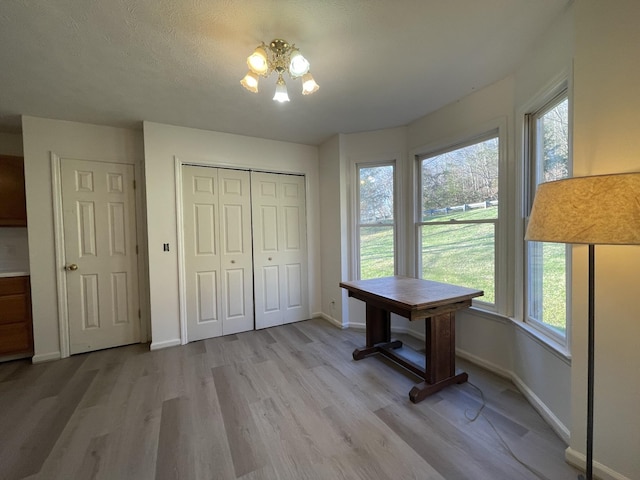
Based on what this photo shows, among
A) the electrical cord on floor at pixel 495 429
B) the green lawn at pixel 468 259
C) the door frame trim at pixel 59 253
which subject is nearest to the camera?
the electrical cord on floor at pixel 495 429

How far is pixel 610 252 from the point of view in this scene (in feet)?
3.94

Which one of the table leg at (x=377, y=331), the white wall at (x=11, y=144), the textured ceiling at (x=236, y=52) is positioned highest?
the textured ceiling at (x=236, y=52)

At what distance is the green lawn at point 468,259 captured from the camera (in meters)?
1.71

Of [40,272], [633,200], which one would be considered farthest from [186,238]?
[633,200]

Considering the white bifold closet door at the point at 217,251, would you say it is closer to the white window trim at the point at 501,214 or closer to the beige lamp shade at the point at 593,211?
the white window trim at the point at 501,214

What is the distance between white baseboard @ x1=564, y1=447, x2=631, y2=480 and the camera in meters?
1.19

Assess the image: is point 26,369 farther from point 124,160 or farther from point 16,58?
point 16,58

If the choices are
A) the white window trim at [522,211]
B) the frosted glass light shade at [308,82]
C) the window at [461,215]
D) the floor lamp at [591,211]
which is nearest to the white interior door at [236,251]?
the frosted glass light shade at [308,82]

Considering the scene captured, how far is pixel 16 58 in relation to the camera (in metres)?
1.69

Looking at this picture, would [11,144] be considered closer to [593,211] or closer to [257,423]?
[257,423]

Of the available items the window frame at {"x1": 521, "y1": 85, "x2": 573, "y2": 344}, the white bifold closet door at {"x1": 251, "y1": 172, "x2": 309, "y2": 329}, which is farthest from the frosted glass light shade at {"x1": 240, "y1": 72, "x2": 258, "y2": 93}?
the window frame at {"x1": 521, "y1": 85, "x2": 573, "y2": 344}

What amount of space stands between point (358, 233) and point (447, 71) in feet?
6.09

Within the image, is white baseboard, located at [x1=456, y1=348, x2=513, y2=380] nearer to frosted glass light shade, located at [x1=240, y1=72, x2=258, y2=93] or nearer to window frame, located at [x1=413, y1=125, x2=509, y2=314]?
window frame, located at [x1=413, y1=125, x2=509, y2=314]

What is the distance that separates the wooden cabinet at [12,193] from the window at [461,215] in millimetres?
4252
